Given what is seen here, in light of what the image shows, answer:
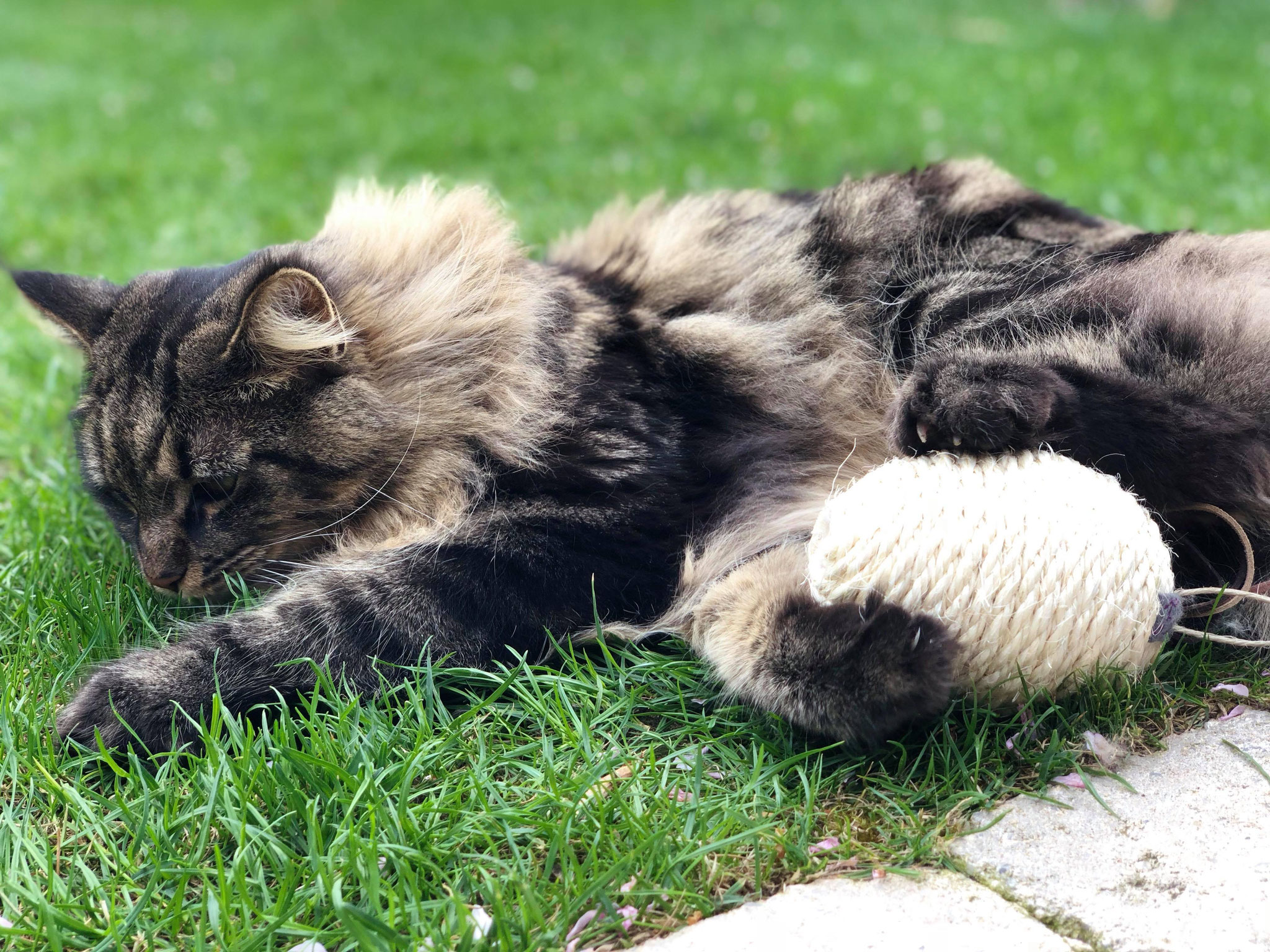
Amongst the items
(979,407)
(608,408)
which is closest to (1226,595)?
(979,407)

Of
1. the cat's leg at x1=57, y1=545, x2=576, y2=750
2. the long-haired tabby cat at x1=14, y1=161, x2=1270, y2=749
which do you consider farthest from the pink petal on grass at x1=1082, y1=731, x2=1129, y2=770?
the cat's leg at x1=57, y1=545, x2=576, y2=750

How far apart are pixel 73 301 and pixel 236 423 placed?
2.10 feet

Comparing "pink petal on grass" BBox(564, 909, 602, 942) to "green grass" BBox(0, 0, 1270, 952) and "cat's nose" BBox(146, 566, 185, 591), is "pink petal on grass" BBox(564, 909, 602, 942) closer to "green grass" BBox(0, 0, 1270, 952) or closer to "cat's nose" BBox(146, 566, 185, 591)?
"green grass" BBox(0, 0, 1270, 952)

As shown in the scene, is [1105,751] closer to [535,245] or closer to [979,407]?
[979,407]

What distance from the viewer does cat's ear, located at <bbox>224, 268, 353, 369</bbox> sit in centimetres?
225

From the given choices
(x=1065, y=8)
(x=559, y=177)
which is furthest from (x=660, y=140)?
(x=1065, y=8)

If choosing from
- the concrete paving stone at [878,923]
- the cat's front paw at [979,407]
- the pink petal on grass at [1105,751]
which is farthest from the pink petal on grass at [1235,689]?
the concrete paving stone at [878,923]

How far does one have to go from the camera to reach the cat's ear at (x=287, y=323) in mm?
2254

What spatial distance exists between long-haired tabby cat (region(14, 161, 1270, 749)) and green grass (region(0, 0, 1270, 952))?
16cm

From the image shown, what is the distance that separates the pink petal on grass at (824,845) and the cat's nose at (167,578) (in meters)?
1.54

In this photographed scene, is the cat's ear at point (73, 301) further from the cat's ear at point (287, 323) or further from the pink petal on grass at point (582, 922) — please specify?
the pink petal on grass at point (582, 922)

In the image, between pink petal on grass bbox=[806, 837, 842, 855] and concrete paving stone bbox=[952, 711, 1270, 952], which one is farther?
pink petal on grass bbox=[806, 837, 842, 855]

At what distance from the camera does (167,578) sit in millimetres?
2410

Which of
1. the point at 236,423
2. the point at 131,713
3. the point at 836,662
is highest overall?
the point at 236,423
